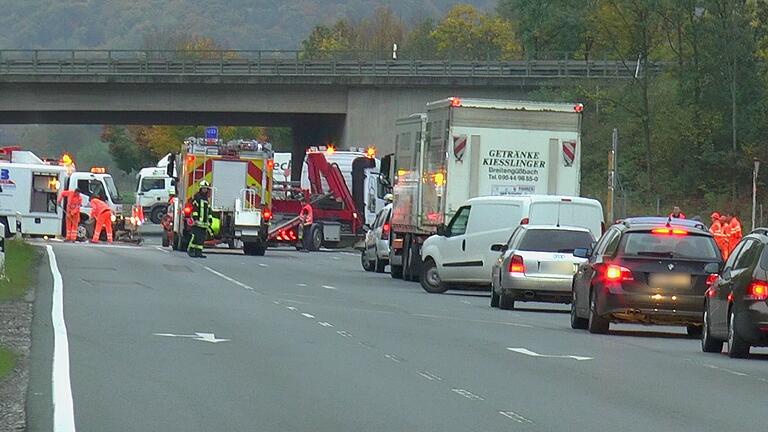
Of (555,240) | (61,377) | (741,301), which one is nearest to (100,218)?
(555,240)

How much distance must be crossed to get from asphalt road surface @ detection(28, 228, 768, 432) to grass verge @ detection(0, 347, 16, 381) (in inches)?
10.0

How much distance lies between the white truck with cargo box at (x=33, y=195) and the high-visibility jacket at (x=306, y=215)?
706 centimetres

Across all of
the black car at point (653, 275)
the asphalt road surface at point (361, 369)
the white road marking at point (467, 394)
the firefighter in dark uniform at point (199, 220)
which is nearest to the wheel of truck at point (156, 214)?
the firefighter in dark uniform at point (199, 220)

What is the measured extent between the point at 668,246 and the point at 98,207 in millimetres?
35895

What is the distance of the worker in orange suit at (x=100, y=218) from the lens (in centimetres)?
5659

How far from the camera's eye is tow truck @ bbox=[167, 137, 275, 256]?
48.8 m

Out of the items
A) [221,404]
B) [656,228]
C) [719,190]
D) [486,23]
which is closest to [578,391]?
[221,404]

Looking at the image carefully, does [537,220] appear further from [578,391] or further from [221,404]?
[221,404]

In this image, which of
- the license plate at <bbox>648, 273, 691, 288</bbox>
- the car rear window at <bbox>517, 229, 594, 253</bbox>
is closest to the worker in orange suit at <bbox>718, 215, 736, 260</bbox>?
the car rear window at <bbox>517, 229, 594, 253</bbox>

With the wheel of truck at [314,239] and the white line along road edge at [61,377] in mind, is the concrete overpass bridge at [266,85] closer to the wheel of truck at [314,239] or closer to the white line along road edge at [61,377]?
the wheel of truck at [314,239]

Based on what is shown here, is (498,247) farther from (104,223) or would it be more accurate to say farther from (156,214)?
(156,214)

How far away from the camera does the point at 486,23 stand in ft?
477

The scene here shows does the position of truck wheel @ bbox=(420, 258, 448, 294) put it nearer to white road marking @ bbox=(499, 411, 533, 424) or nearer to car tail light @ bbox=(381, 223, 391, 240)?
car tail light @ bbox=(381, 223, 391, 240)

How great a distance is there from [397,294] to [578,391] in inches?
669
